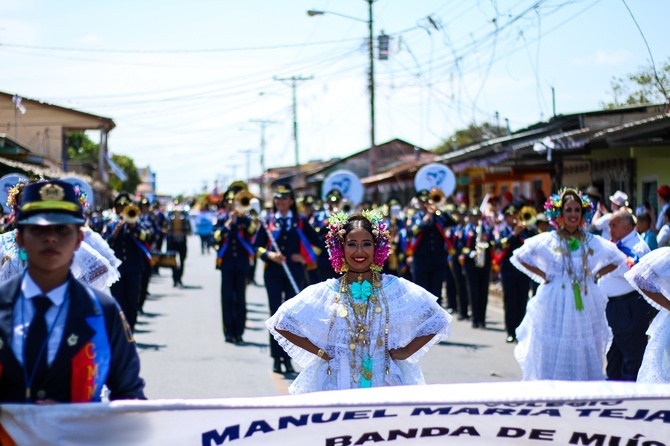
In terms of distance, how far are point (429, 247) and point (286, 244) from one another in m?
3.25

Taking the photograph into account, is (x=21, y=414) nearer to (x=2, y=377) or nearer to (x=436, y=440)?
(x=2, y=377)

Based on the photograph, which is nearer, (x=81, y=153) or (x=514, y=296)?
(x=514, y=296)

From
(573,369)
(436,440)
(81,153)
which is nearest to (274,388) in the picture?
(573,369)

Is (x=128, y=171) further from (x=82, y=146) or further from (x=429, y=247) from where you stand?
(x=429, y=247)

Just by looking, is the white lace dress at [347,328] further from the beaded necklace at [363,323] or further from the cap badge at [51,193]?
the cap badge at [51,193]

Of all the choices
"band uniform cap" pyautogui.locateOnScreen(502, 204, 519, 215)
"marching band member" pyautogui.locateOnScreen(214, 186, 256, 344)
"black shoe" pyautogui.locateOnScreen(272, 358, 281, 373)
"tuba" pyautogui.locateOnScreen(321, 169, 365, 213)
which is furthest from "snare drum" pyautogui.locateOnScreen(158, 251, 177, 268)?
"black shoe" pyautogui.locateOnScreen(272, 358, 281, 373)

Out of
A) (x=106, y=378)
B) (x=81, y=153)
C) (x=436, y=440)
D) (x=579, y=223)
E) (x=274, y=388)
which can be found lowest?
(x=274, y=388)

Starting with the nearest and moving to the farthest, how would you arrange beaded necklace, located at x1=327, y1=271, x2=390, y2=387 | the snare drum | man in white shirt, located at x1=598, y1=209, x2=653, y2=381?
beaded necklace, located at x1=327, y1=271, x2=390, y2=387 → man in white shirt, located at x1=598, y1=209, x2=653, y2=381 → the snare drum

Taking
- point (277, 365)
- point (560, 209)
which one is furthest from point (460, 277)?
point (560, 209)

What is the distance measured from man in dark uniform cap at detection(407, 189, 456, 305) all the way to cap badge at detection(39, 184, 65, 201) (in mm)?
11614

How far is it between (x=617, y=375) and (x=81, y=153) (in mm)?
62590

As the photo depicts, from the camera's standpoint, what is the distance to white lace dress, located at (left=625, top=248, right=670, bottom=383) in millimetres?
7297

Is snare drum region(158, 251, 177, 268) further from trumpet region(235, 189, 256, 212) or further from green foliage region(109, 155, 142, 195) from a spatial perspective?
green foliage region(109, 155, 142, 195)

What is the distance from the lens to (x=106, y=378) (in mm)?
3982
